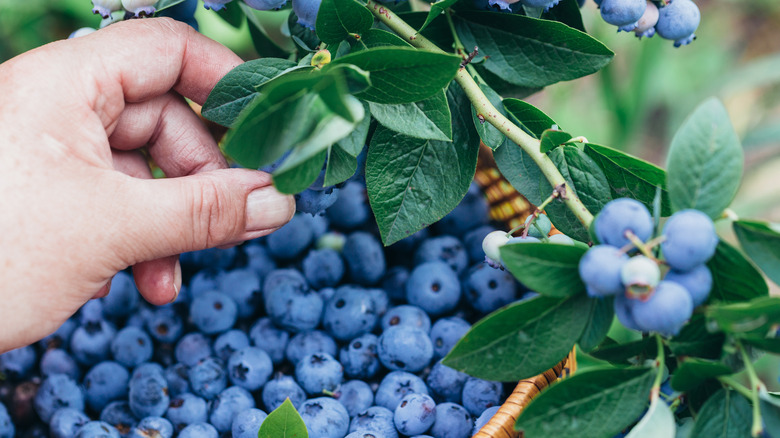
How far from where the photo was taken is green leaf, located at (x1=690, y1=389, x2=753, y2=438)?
52 cm

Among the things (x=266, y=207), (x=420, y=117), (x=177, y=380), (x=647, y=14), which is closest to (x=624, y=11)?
(x=647, y=14)

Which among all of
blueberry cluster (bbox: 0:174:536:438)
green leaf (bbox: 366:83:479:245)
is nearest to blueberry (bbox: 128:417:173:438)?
blueberry cluster (bbox: 0:174:536:438)

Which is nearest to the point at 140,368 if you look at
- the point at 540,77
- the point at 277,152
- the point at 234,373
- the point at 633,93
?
the point at 234,373

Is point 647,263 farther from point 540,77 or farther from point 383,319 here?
point 383,319

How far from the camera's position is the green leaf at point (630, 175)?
0.66m

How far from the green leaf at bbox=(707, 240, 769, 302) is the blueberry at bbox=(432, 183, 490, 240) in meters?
0.57

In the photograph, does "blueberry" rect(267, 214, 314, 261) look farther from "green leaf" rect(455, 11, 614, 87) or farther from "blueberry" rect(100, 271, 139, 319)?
"green leaf" rect(455, 11, 614, 87)

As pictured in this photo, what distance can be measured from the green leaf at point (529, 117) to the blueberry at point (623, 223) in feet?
0.85

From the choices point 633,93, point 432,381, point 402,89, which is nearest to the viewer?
point 402,89

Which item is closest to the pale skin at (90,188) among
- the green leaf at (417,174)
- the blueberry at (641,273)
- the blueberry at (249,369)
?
the green leaf at (417,174)

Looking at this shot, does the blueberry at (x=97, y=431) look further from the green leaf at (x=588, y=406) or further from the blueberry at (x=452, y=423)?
the green leaf at (x=588, y=406)

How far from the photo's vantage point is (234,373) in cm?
92

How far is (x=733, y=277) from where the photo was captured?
0.51 metres

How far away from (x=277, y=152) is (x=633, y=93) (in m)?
1.57
